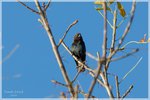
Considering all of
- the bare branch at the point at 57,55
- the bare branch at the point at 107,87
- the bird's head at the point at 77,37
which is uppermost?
the bird's head at the point at 77,37

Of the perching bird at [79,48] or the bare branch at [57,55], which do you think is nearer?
the bare branch at [57,55]

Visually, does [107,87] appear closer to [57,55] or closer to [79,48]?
[57,55]

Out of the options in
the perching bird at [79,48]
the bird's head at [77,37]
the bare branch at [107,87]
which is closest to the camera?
the bare branch at [107,87]

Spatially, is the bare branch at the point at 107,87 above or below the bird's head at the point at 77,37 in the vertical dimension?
below

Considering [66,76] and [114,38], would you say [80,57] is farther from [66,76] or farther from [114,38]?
[66,76]

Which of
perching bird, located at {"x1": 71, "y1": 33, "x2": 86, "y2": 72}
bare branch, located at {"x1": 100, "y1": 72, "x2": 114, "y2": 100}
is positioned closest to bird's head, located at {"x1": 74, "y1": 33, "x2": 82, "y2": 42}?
perching bird, located at {"x1": 71, "y1": 33, "x2": 86, "y2": 72}

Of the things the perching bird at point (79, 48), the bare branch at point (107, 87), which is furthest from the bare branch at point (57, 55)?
the perching bird at point (79, 48)

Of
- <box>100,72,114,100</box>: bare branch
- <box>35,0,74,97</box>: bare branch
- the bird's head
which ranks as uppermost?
the bird's head

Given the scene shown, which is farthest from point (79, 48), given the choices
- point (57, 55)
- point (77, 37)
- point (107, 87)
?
point (57, 55)

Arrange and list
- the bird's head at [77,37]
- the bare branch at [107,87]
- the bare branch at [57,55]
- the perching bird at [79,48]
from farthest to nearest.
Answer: the bird's head at [77,37] → the perching bird at [79,48] → the bare branch at [107,87] → the bare branch at [57,55]

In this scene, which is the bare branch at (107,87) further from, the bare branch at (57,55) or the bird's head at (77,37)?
the bird's head at (77,37)

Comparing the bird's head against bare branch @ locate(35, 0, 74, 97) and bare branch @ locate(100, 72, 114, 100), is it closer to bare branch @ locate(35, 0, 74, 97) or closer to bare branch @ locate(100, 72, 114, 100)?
bare branch @ locate(100, 72, 114, 100)

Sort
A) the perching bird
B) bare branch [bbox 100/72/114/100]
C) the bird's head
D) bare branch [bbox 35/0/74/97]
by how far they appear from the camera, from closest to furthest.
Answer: bare branch [bbox 35/0/74/97], bare branch [bbox 100/72/114/100], the perching bird, the bird's head

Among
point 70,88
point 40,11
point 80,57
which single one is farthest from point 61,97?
point 80,57
